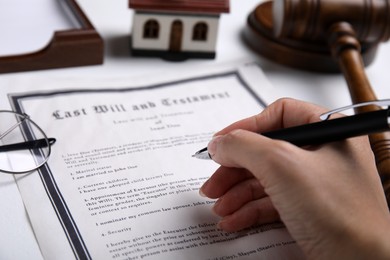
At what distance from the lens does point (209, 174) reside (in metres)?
0.60

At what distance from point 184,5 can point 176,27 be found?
33 millimetres

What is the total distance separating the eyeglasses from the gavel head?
340 millimetres

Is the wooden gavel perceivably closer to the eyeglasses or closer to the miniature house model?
the miniature house model

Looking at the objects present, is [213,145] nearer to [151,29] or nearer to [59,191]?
[59,191]

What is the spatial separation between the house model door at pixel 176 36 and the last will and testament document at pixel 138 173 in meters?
0.06

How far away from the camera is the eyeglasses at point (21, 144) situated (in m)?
0.59

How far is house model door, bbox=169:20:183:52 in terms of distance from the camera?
0.78m

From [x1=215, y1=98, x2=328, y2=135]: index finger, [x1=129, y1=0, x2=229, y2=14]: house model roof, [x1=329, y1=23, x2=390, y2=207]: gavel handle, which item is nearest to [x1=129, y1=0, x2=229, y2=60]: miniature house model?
[x1=129, y1=0, x2=229, y2=14]: house model roof

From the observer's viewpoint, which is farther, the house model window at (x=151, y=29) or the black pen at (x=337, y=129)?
the house model window at (x=151, y=29)

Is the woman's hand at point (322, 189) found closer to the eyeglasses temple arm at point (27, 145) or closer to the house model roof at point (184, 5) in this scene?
the eyeglasses temple arm at point (27, 145)

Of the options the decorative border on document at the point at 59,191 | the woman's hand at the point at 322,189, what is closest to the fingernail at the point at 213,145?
the woman's hand at the point at 322,189

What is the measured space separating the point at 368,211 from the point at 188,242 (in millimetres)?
155

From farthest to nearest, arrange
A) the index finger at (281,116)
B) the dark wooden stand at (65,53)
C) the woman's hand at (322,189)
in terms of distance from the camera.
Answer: the dark wooden stand at (65,53) → the index finger at (281,116) → the woman's hand at (322,189)

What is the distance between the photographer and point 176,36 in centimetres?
79
